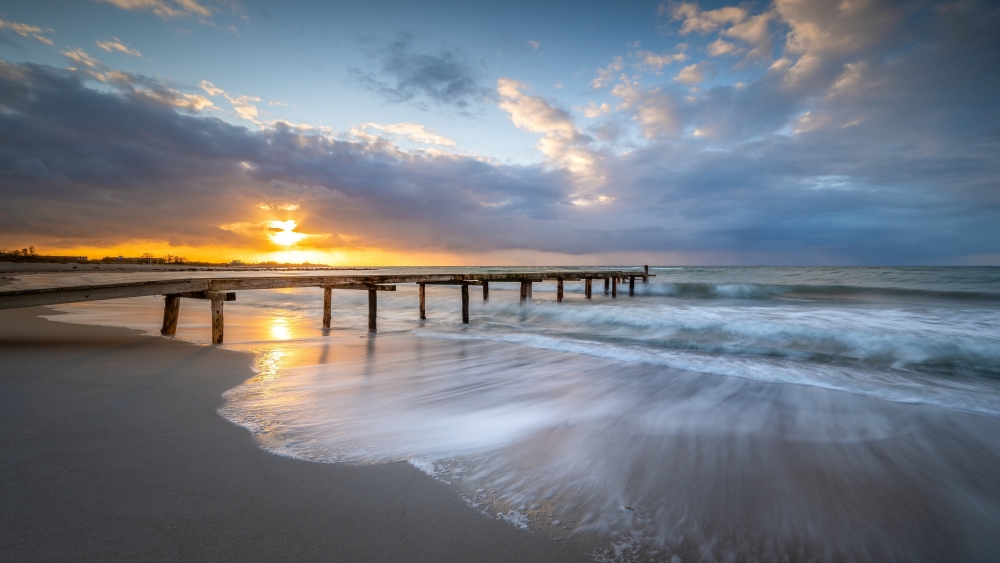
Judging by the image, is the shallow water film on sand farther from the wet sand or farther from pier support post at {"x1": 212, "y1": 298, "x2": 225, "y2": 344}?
pier support post at {"x1": 212, "y1": 298, "x2": 225, "y2": 344}

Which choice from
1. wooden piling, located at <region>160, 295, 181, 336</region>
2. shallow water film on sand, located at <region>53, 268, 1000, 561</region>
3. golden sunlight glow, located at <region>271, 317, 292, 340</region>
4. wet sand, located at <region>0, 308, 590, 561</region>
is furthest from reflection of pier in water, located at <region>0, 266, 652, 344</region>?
wet sand, located at <region>0, 308, 590, 561</region>

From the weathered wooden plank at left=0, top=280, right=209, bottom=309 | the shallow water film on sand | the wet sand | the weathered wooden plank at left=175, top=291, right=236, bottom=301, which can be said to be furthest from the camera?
the weathered wooden plank at left=175, top=291, right=236, bottom=301

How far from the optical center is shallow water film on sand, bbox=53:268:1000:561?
2.25 meters

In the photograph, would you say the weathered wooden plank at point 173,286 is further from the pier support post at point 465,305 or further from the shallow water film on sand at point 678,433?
the shallow water film on sand at point 678,433

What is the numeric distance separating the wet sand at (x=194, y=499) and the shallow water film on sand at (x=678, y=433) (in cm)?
22

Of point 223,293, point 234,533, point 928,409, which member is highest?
point 223,293

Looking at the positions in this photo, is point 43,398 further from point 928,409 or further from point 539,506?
point 928,409

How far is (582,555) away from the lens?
75.5 inches

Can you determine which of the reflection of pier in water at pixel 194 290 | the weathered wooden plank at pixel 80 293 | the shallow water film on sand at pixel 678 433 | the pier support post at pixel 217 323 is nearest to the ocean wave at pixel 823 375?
the shallow water film on sand at pixel 678 433

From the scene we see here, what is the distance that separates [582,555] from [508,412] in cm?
225

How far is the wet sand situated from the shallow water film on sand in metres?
0.22

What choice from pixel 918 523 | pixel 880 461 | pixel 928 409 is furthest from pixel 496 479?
pixel 928 409

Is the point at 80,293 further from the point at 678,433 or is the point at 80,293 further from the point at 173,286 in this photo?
the point at 678,433

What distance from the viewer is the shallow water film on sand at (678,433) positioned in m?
2.25
